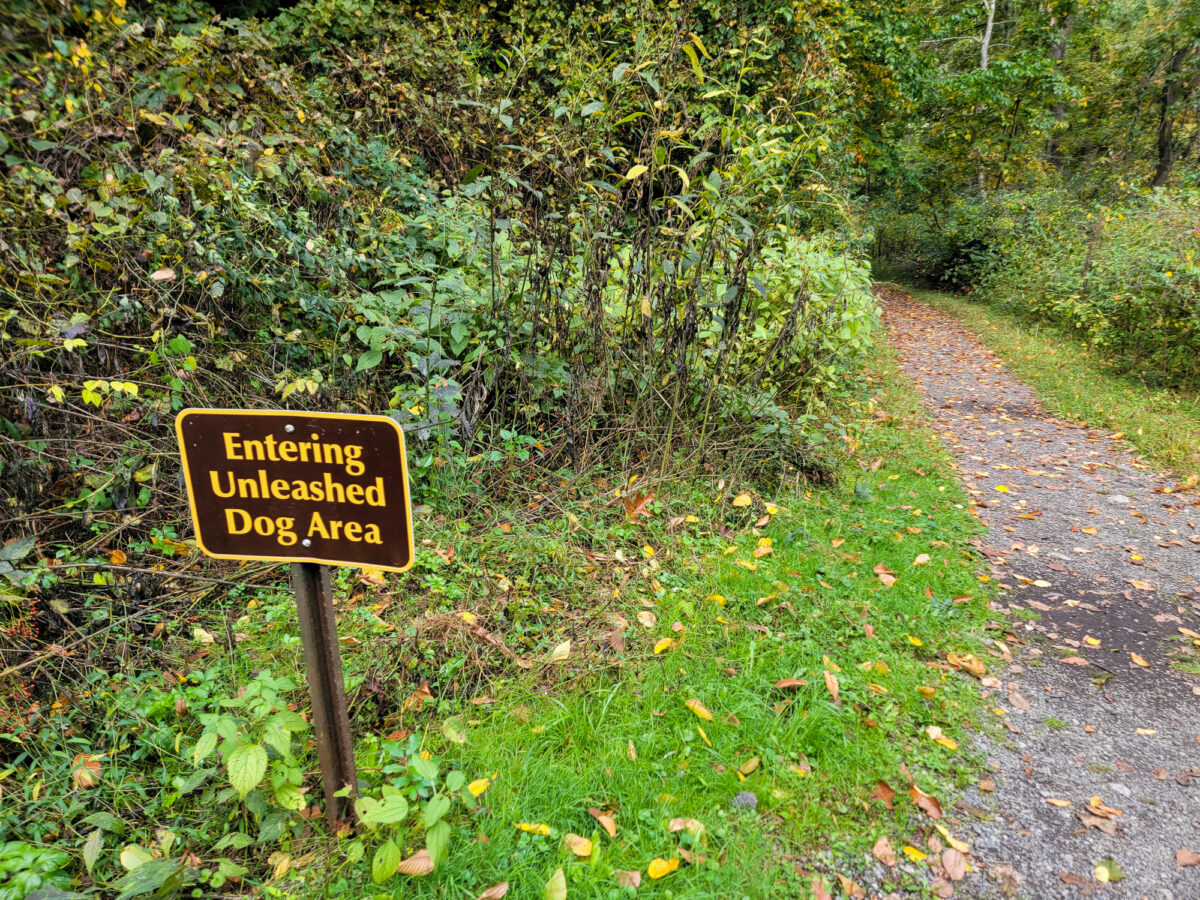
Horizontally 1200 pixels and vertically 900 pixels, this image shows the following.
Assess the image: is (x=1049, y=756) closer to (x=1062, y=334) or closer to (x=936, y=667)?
(x=936, y=667)

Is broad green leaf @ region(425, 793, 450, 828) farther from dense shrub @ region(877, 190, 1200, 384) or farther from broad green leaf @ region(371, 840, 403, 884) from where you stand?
dense shrub @ region(877, 190, 1200, 384)

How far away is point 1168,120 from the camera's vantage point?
14.1 m

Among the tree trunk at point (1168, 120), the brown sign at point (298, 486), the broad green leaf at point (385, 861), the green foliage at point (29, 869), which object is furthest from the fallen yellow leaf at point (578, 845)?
the tree trunk at point (1168, 120)

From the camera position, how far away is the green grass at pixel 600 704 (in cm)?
203

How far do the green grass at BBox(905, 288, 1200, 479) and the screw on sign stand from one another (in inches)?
275

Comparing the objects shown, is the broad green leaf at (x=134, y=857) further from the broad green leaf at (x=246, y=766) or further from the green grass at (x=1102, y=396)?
the green grass at (x=1102, y=396)

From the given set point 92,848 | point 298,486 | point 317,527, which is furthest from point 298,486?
point 92,848

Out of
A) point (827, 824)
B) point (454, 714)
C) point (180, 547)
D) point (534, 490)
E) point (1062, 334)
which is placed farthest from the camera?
point (1062, 334)

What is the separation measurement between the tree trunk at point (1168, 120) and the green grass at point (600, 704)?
1685 cm

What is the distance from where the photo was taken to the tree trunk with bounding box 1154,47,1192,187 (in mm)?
13773

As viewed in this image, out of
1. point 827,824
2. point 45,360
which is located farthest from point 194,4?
point 827,824

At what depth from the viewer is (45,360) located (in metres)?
3.08

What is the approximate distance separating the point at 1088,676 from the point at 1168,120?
17.6m

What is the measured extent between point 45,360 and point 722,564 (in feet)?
12.1
